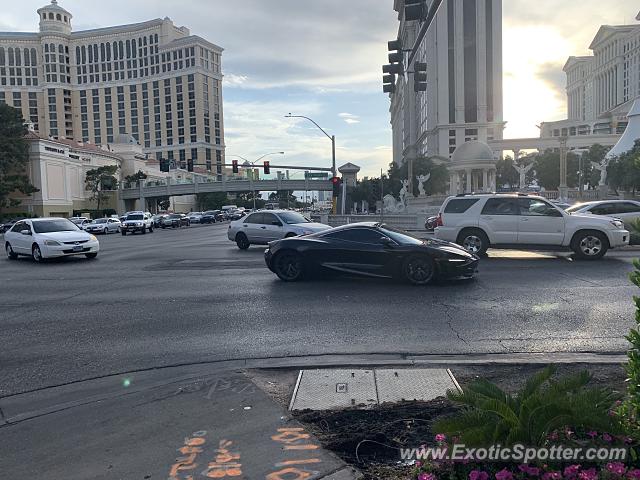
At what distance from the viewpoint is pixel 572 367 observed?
577cm

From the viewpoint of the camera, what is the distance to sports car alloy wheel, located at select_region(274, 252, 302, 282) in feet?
40.5

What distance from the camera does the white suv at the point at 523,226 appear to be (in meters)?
14.8

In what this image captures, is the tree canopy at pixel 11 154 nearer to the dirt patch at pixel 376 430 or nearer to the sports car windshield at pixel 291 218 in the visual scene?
the sports car windshield at pixel 291 218

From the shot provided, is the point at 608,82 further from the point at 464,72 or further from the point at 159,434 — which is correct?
the point at 159,434

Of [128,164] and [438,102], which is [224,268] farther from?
[438,102]

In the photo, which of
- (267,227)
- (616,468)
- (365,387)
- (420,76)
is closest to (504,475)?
(616,468)

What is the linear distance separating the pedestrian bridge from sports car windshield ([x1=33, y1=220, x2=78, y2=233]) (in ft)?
232

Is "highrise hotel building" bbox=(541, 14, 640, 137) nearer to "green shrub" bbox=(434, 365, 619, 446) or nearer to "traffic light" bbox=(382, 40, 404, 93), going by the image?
"traffic light" bbox=(382, 40, 404, 93)

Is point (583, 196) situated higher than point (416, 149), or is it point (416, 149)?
point (416, 149)

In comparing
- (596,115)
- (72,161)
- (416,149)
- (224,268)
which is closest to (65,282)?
(224,268)

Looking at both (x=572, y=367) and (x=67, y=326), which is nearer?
(x=572, y=367)

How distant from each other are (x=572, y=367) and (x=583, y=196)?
58.0 meters

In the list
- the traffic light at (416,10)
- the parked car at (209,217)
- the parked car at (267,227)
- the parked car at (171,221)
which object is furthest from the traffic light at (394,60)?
the parked car at (209,217)

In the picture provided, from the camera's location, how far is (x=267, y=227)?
71.2ft
